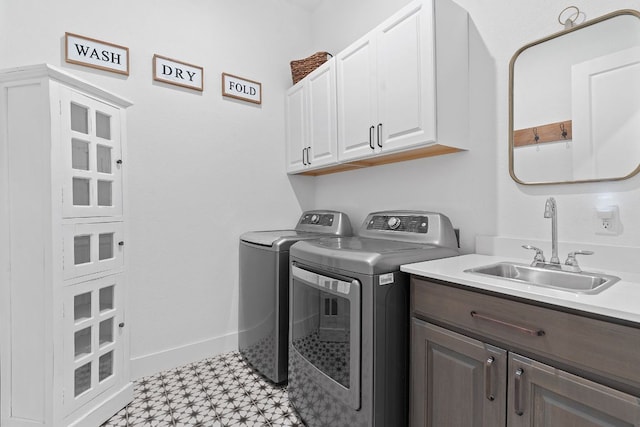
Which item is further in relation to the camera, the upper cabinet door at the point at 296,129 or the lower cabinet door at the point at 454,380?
the upper cabinet door at the point at 296,129

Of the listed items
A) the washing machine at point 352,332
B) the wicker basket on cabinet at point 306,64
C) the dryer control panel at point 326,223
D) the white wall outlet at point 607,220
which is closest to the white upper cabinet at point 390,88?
the wicker basket on cabinet at point 306,64

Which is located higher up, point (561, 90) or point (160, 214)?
point (561, 90)

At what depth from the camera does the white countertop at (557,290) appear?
847 mm

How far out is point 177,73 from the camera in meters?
2.30

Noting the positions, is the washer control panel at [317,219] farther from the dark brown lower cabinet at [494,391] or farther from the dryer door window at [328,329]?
the dark brown lower cabinet at [494,391]

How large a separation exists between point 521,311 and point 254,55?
8.47 feet

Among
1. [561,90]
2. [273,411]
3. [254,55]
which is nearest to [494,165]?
[561,90]

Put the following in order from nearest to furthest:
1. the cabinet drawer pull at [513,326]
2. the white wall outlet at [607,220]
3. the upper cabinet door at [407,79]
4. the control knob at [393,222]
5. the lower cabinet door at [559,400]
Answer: the lower cabinet door at [559,400] < the cabinet drawer pull at [513,326] < the white wall outlet at [607,220] < the upper cabinet door at [407,79] < the control knob at [393,222]

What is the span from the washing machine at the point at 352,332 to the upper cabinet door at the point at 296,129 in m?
1.11

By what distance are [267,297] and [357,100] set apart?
138 centimetres

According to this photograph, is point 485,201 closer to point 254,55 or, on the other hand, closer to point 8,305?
point 254,55

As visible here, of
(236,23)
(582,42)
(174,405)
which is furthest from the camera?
(236,23)

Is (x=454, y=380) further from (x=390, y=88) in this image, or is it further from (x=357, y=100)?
(x=357, y=100)

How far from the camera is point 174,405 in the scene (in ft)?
6.05
